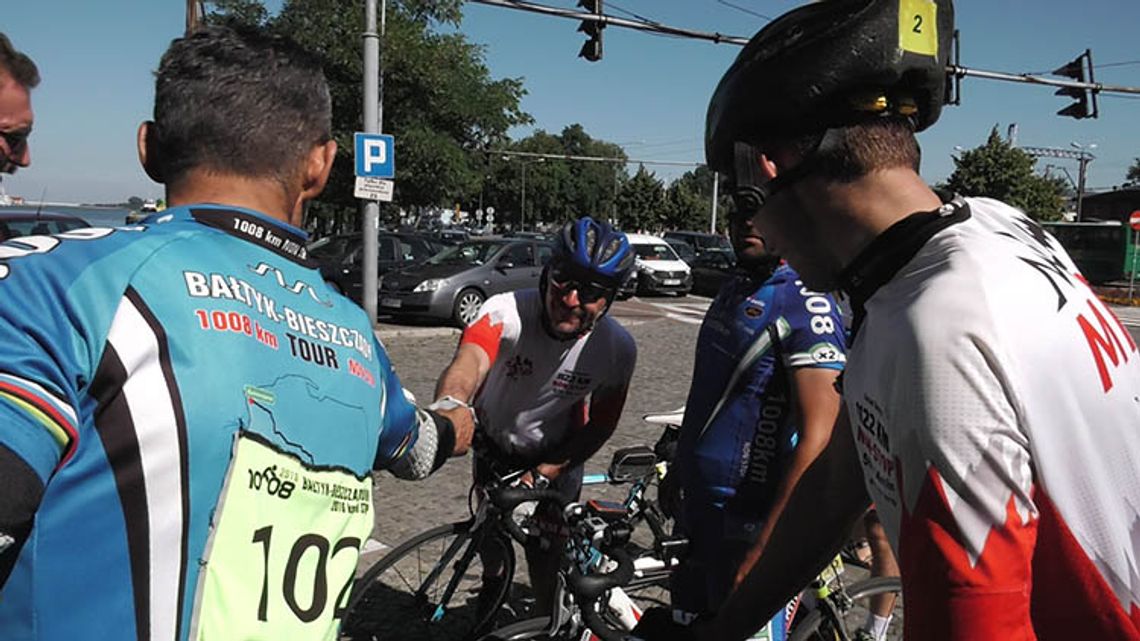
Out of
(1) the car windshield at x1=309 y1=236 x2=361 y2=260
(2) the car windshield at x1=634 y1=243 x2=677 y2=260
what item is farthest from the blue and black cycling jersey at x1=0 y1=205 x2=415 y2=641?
(2) the car windshield at x1=634 y1=243 x2=677 y2=260

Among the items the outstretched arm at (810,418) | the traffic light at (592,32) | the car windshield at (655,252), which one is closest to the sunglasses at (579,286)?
the outstretched arm at (810,418)

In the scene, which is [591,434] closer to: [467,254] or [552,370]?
[552,370]

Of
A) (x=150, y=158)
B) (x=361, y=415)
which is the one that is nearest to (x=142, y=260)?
(x=150, y=158)

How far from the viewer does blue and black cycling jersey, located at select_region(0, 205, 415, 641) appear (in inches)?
41.8

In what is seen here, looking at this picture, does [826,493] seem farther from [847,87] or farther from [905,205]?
[847,87]

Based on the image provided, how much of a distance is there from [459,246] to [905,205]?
1629 centimetres

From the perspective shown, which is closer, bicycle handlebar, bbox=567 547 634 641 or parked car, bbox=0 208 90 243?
bicycle handlebar, bbox=567 547 634 641

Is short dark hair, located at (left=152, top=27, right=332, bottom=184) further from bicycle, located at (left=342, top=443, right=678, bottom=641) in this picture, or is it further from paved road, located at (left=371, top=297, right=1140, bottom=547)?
paved road, located at (left=371, top=297, right=1140, bottom=547)

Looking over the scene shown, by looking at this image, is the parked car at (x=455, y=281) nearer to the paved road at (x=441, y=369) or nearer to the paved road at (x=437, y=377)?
the paved road at (x=441, y=369)

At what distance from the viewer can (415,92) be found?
71.0 feet

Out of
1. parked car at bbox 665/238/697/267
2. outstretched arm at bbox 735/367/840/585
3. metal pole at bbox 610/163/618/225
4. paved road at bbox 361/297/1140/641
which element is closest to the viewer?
outstretched arm at bbox 735/367/840/585

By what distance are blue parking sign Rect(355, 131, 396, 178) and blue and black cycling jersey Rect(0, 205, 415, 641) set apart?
11512 millimetres

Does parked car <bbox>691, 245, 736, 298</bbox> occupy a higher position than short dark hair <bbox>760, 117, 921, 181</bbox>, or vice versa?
short dark hair <bbox>760, 117, 921, 181</bbox>

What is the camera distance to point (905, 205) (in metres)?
1.29
